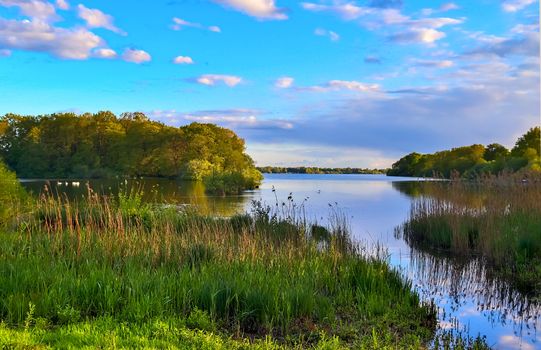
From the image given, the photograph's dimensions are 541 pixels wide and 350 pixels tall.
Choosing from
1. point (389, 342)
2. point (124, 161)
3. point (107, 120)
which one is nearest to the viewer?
point (389, 342)

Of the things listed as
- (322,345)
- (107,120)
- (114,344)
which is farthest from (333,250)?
(107,120)

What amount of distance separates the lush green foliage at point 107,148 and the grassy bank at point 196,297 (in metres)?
65.8

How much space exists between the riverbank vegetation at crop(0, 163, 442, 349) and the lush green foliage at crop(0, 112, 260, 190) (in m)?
65.7

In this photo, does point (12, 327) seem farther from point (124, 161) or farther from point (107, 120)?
point (107, 120)

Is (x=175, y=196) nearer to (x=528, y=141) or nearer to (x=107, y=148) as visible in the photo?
(x=528, y=141)

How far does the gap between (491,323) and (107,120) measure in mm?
93672

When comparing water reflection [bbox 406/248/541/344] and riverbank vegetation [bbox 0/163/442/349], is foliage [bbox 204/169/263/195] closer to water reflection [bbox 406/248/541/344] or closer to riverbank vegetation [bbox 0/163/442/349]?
water reflection [bbox 406/248/541/344]

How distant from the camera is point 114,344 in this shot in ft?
14.6

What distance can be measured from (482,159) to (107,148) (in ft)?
212

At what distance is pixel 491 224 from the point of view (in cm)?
1270

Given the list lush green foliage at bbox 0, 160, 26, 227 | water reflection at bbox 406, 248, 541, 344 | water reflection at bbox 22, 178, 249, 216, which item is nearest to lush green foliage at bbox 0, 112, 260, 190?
water reflection at bbox 22, 178, 249, 216

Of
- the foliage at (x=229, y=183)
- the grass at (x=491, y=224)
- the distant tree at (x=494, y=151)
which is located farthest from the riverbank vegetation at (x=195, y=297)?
the distant tree at (x=494, y=151)

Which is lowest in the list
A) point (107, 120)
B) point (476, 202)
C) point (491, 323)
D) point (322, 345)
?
point (491, 323)

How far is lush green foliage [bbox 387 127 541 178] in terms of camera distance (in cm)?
4968
